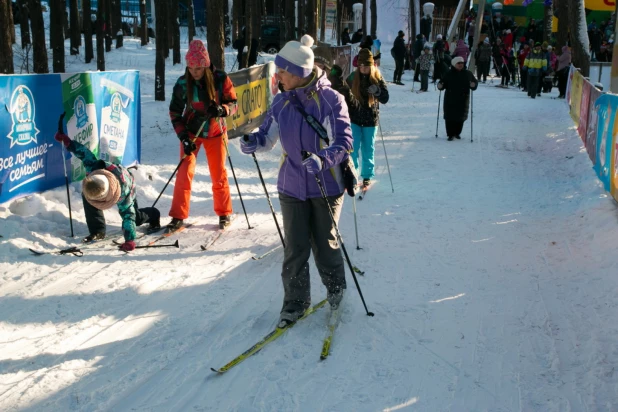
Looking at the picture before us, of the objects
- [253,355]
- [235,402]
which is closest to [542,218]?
[253,355]

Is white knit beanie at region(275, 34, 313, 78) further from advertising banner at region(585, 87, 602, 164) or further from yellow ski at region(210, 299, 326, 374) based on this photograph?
advertising banner at region(585, 87, 602, 164)

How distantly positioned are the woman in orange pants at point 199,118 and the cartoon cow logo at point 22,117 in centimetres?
159

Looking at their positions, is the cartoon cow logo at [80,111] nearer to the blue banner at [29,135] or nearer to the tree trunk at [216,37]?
the blue banner at [29,135]

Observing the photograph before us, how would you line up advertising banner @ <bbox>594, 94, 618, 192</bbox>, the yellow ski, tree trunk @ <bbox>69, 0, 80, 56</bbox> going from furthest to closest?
tree trunk @ <bbox>69, 0, 80, 56</bbox> → advertising banner @ <bbox>594, 94, 618, 192</bbox> → the yellow ski

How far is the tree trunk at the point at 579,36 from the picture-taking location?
20.2 meters

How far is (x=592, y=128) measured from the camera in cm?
1045

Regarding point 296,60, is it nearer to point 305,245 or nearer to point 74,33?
point 305,245

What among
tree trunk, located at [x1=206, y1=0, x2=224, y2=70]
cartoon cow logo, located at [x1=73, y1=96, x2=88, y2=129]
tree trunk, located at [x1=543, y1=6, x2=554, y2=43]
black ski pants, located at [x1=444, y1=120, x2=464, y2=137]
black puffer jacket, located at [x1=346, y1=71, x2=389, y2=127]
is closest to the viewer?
cartoon cow logo, located at [x1=73, y1=96, x2=88, y2=129]

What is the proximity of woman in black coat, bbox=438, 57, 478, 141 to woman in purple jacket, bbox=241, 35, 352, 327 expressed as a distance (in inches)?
355

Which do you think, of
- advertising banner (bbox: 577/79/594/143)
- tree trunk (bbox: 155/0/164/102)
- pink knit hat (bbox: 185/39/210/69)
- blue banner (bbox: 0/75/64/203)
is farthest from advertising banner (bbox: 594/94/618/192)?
tree trunk (bbox: 155/0/164/102)

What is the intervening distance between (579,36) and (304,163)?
62.7ft

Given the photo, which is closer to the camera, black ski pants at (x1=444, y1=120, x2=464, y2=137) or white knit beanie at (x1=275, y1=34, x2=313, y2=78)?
white knit beanie at (x1=275, y1=34, x2=313, y2=78)

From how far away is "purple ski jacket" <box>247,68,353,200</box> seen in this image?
437 cm

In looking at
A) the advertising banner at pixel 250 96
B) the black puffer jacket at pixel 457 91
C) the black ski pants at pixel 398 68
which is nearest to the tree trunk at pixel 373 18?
the black ski pants at pixel 398 68
